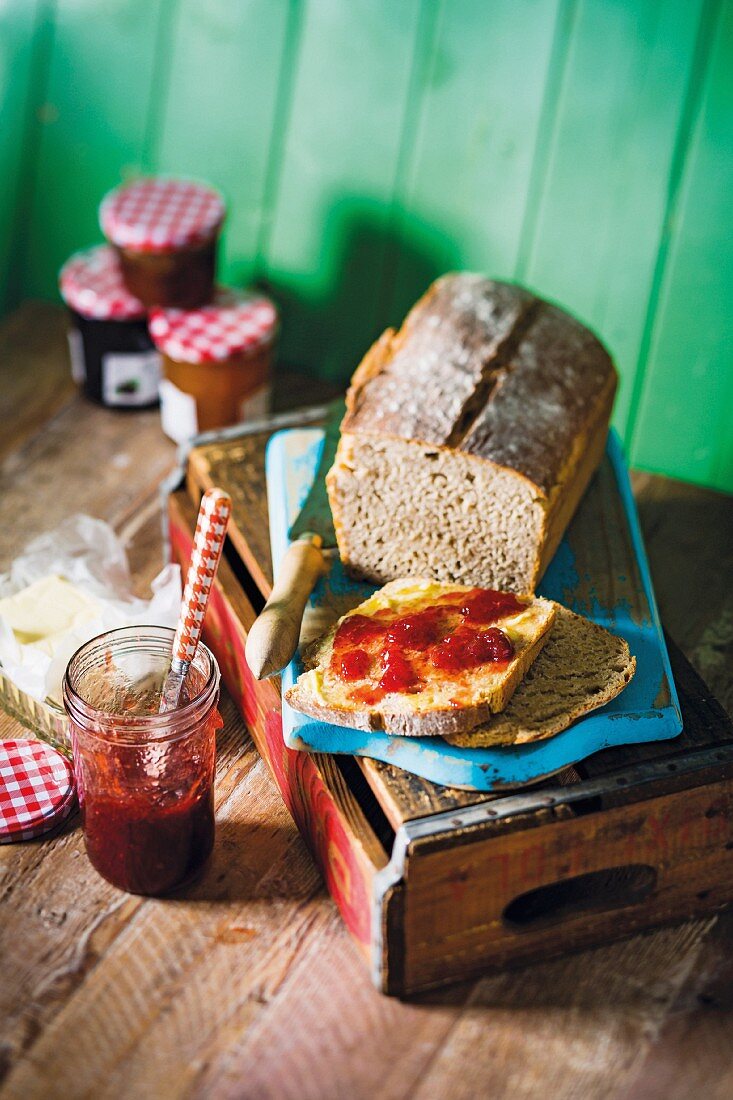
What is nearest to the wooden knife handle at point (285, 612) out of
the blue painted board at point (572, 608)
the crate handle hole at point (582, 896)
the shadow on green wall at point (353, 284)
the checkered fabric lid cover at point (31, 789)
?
the blue painted board at point (572, 608)

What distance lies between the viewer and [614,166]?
2.58 m

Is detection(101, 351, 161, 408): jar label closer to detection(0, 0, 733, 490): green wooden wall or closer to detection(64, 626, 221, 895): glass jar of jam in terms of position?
detection(0, 0, 733, 490): green wooden wall

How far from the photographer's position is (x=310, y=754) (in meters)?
1.76

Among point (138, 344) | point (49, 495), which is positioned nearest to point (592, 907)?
point (49, 495)

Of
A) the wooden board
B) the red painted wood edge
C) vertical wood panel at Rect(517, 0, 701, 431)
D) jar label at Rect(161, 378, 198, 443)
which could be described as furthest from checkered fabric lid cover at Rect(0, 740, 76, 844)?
vertical wood panel at Rect(517, 0, 701, 431)

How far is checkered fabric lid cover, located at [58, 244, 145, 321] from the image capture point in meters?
2.74

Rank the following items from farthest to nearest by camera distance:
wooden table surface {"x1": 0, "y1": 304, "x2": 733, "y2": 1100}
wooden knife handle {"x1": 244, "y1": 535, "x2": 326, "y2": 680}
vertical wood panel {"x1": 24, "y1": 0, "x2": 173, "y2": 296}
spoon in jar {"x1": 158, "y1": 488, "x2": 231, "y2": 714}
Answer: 1. vertical wood panel {"x1": 24, "y1": 0, "x2": 173, "y2": 296}
2. wooden knife handle {"x1": 244, "y1": 535, "x2": 326, "y2": 680}
3. spoon in jar {"x1": 158, "y1": 488, "x2": 231, "y2": 714}
4. wooden table surface {"x1": 0, "y1": 304, "x2": 733, "y2": 1100}

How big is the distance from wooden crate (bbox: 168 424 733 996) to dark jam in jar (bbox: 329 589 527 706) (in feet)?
0.41

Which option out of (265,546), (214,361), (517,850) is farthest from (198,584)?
(214,361)

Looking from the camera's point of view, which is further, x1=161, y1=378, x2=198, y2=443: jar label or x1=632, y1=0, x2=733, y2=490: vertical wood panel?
x1=161, y1=378, x2=198, y2=443: jar label

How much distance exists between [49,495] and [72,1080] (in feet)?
4.52

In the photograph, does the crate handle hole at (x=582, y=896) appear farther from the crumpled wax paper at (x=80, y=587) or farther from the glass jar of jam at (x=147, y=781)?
the crumpled wax paper at (x=80, y=587)

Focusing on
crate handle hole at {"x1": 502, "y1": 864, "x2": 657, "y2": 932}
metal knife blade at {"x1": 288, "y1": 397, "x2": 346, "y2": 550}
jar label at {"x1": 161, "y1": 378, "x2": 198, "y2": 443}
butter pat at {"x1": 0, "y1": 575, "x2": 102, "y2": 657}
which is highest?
metal knife blade at {"x1": 288, "y1": 397, "x2": 346, "y2": 550}

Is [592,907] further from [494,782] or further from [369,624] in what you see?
[369,624]
